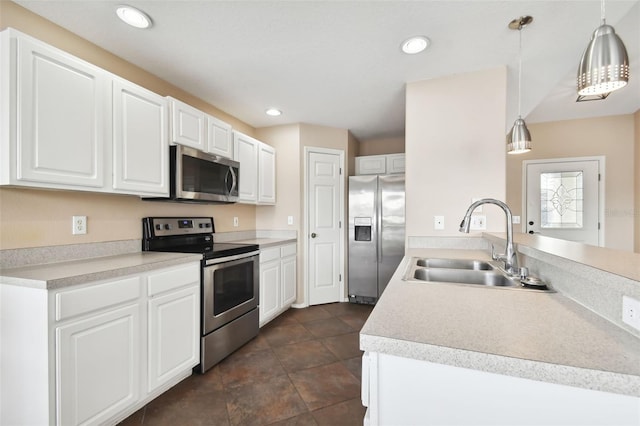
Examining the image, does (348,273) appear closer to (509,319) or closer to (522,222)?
(522,222)

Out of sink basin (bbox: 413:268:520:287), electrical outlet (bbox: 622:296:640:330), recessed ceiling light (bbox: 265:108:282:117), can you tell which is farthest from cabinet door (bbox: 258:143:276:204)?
electrical outlet (bbox: 622:296:640:330)

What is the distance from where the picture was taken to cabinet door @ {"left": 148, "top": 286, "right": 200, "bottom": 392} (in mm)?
1699

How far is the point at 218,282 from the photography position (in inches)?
86.5

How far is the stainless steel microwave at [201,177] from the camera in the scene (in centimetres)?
213

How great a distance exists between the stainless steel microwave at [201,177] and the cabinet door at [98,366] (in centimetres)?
93

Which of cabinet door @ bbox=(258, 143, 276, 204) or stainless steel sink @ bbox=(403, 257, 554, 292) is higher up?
cabinet door @ bbox=(258, 143, 276, 204)

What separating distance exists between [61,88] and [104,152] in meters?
0.36

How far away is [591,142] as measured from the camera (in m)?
3.72

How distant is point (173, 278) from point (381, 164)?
3.04 meters

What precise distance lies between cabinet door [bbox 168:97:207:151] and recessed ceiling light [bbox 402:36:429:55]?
5.53 ft

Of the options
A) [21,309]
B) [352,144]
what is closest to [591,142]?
[352,144]

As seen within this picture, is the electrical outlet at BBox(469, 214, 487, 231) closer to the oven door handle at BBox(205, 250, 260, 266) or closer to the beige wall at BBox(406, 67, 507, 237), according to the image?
the beige wall at BBox(406, 67, 507, 237)

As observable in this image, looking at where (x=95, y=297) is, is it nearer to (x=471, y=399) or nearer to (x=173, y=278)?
(x=173, y=278)

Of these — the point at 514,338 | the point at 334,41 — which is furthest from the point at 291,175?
the point at 514,338
